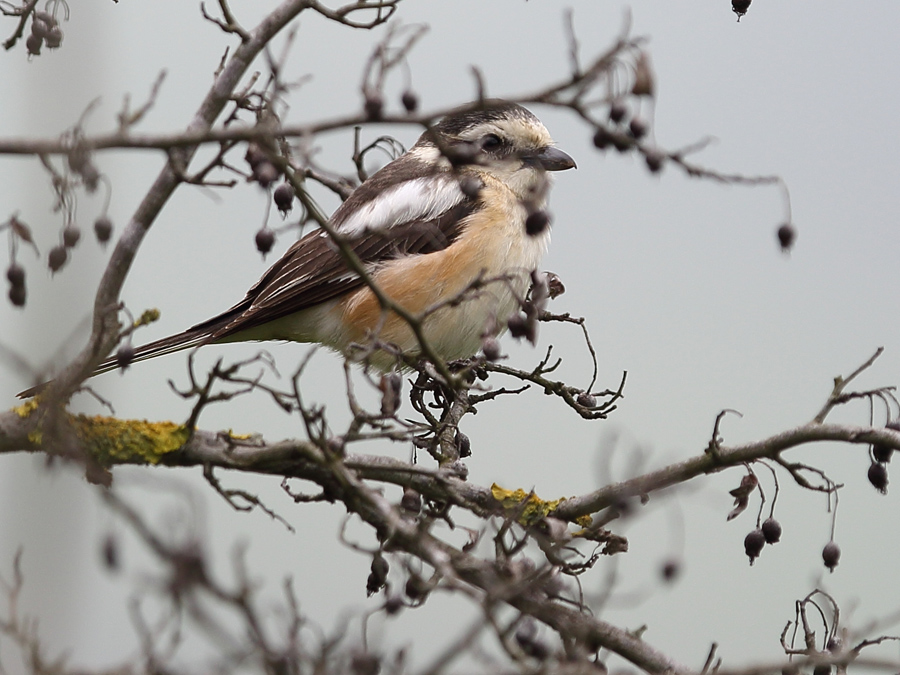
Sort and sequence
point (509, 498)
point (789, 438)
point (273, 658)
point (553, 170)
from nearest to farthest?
1. point (273, 658)
2. point (789, 438)
3. point (509, 498)
4. point (553, 170)

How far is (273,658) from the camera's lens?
1.93 m

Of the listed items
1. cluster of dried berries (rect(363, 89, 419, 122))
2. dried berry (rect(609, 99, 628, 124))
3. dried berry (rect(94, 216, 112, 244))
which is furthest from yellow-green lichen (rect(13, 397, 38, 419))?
dried berry (rect(609, 99, 628, 124))

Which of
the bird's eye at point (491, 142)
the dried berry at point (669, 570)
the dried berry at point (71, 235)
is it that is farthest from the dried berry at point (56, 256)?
the bird's eye at point (491, 142)

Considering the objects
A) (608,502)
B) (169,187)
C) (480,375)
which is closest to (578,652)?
(608,502)

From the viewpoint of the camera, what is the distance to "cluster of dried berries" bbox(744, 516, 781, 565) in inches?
131

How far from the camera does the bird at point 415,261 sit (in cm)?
511

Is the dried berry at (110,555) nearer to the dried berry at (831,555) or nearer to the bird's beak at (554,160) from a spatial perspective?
the dried berry at (831,555)

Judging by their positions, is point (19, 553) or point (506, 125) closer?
point (19, 553)

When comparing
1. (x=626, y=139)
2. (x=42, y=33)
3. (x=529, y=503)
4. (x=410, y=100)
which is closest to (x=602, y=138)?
(x=626, y=139)

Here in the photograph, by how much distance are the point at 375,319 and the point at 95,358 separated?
256cm

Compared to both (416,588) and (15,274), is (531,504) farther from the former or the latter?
(15,274)

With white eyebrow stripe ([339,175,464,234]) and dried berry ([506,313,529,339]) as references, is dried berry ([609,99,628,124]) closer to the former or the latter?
dried berry ([506,313,529,339])

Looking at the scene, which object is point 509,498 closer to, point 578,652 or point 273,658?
point 578,652

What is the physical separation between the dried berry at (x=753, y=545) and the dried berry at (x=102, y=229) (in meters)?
2.13
